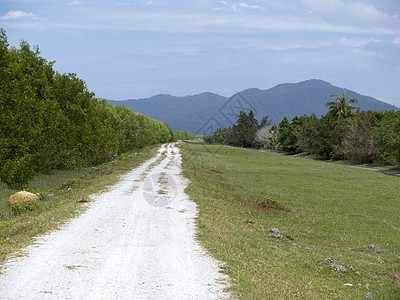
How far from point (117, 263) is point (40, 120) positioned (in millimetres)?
25079

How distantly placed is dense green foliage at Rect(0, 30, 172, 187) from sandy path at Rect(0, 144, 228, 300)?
13.7 metres

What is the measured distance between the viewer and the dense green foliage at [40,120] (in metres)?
26.2

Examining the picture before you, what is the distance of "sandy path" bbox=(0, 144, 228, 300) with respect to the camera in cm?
715

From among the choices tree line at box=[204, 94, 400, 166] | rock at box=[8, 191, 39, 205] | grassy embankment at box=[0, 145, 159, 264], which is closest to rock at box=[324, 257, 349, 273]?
grassy embankment at box=[0, 145, 159, 264]

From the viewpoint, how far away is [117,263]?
9000mm

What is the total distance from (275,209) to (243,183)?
12844 millimetres

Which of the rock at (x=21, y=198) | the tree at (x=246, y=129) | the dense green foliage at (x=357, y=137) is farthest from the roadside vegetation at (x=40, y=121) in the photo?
the tree at (x=246, y=129)

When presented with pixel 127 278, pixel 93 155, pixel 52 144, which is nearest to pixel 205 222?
pixel 127 278

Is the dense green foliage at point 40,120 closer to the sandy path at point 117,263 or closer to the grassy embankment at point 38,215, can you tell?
the grassy embankment at point 38,215

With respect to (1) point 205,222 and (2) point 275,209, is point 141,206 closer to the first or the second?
(1) point 205,222

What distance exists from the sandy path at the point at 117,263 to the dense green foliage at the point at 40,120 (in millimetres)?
13662

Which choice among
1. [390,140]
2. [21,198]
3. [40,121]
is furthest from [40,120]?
[390,140]

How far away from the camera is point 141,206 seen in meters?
17.7

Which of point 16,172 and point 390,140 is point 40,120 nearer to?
point 16,172
